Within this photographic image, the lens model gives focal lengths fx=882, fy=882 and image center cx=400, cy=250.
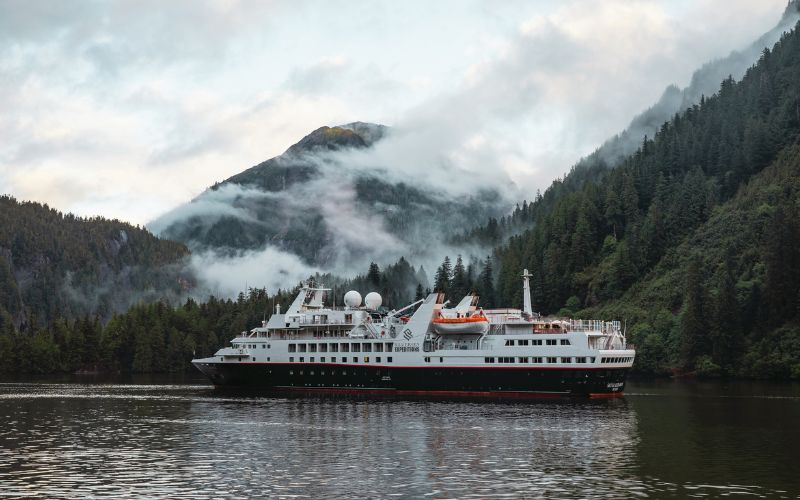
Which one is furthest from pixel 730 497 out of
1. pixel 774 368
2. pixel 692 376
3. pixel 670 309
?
pixel 670 309

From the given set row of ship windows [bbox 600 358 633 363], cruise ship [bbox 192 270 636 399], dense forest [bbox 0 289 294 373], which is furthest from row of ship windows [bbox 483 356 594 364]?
dense forest [bbox 0 289 294 373]

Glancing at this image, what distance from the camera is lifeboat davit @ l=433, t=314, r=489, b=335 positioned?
96.8 metres

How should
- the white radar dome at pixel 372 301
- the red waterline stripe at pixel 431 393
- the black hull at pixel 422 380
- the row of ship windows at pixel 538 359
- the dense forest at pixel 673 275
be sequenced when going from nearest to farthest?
the row of ship windows at pixel 538 359 < the black hull at pixel 422 380 < the red waterline stripe at pixel 431 393 < the white radar dome at pixel 372 301 < the dense forest at pixel 673 275

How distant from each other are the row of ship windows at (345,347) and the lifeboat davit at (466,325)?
23.6 ft

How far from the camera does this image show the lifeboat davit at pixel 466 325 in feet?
317

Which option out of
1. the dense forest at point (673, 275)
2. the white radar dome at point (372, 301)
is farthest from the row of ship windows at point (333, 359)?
the dense forest at point (673, 275)

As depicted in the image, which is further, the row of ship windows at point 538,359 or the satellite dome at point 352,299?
the satellite dome at point 352,299

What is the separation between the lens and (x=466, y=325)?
9719 centimetres

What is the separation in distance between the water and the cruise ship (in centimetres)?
564

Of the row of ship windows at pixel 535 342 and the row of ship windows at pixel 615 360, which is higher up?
the row of ship windows at pixel 535 342

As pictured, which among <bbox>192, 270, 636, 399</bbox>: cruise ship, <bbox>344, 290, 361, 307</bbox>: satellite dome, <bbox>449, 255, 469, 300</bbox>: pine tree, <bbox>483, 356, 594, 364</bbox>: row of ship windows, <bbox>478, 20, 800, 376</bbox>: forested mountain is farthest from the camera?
<bbox>449, 255, 469, 300</bbox>: pine tree

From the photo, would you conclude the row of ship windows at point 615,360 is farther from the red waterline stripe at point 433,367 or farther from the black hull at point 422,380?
the black hull at point 422,380

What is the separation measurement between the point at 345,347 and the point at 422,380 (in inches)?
429

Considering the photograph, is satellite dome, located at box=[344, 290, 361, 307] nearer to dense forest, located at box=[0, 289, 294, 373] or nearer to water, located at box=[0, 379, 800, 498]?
Result: water, located at box=[0, 379, 800, 498]
